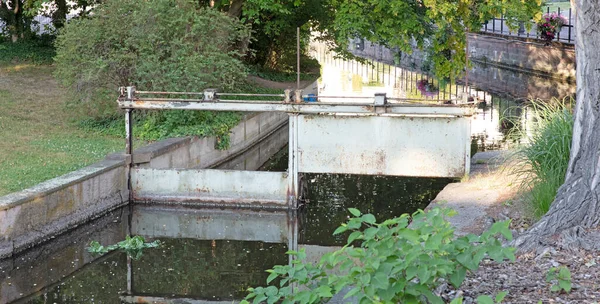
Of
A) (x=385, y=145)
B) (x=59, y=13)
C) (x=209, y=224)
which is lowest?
(x=209, y=224)

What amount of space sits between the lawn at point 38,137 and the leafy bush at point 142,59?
97 centimetres

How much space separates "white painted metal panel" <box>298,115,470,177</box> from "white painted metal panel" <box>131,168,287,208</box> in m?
0.68

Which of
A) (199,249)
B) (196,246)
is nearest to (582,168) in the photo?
(199,249)

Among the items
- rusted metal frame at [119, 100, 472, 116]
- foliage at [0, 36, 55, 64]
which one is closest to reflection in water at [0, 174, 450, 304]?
rusted metal frame at [119, 100, 472, 116]

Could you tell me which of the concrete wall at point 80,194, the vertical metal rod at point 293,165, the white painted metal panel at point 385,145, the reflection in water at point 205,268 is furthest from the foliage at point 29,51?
the reflection in water at point 205,268

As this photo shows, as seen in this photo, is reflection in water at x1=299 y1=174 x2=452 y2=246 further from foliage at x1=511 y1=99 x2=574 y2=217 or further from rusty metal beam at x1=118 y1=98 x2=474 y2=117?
foliage at x1=511 y1=99 x2=574 y2=217

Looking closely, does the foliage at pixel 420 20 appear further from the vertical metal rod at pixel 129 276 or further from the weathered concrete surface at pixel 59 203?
the vertical metal rod at pixel 129 276

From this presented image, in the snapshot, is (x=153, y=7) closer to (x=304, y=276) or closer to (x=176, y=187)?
(x=176, y=187)

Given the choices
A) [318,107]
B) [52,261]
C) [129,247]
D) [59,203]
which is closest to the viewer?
[52,261]

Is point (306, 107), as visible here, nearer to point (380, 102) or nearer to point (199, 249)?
point (380, 102)

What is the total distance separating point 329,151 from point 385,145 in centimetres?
101

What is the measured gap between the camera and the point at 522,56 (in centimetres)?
4400

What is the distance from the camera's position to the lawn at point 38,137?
15031mm

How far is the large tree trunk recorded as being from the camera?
848 centimetres
